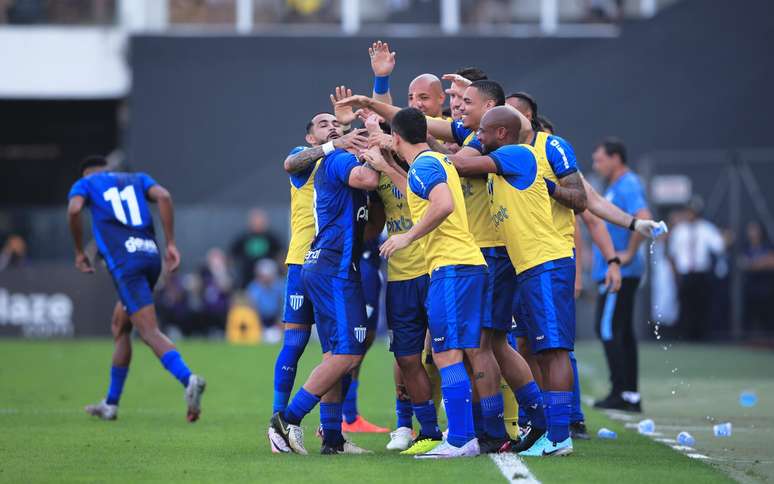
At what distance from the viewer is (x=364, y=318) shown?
29.0 ft

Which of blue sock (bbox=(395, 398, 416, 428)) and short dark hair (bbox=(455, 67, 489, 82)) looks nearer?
blue sock (bbox=(395, 398, 416, 428))

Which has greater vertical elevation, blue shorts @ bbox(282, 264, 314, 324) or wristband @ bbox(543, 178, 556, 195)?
wristband @ bbox(543, 178, 556, 195)

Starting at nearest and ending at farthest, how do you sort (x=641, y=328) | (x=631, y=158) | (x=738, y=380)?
(x=738, y=380) < (x=641, y=328) < (x=631, y=158)

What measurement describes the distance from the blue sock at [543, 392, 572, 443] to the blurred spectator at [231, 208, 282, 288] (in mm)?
16971

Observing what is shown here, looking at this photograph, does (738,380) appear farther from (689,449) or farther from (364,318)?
(364,318)

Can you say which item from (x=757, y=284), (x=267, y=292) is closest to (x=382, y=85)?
(x=267, y=292)

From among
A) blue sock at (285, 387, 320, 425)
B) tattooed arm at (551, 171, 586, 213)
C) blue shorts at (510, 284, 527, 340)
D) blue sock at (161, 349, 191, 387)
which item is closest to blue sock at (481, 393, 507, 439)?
blue shorts at (510, 284, 527, 340)

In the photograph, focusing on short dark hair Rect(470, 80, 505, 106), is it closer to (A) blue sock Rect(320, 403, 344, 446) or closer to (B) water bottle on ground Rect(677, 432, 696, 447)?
(A) blue sock Rect(320, 403, 344, 446)

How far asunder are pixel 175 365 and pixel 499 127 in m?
3.81

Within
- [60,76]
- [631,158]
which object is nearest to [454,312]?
[631,158]

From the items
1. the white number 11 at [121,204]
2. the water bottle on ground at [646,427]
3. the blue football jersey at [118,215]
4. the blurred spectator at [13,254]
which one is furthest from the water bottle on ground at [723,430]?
the blurred spectator at [13,254]

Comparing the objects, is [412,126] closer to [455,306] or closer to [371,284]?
[455,306]

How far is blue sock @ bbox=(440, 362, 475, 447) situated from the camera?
8281 mm

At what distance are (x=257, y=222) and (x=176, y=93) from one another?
162 inches
